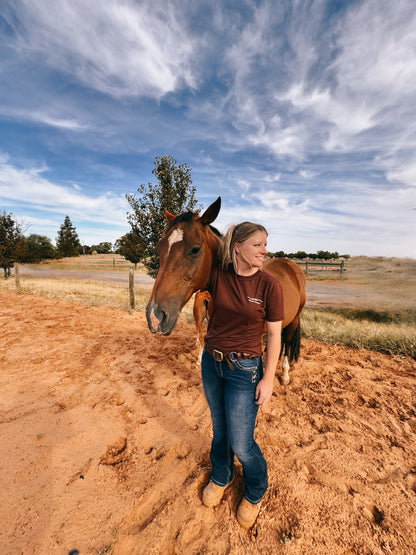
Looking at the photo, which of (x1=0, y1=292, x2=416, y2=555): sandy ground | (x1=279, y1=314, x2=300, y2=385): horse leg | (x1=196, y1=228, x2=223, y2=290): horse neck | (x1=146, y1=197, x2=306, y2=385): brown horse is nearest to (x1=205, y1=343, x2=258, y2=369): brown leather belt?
(x1=146, y1=197, x2=306, y2=385): brown horse

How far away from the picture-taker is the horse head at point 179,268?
175cm

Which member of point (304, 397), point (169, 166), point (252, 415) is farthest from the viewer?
point (169, 166)

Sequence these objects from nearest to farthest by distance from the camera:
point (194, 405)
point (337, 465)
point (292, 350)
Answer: point (337, 465) → point (194, 405) → point (292, 350)

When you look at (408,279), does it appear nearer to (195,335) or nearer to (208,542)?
(195,335)

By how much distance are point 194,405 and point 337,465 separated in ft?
6.15

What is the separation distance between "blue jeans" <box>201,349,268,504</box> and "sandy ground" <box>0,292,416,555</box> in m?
0.33

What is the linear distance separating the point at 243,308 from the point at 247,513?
165 cm

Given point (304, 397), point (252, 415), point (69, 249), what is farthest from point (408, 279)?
point (69, 249)

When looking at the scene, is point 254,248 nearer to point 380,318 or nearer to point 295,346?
point 295,346

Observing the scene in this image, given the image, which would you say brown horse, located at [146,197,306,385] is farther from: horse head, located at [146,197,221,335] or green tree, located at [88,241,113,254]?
green tree, located at [88,241,113,254]

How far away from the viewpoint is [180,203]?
916cm

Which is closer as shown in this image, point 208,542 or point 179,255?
point 208,542

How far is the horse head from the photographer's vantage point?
1.75 metres

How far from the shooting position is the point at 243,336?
1641mm
